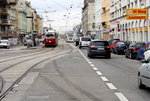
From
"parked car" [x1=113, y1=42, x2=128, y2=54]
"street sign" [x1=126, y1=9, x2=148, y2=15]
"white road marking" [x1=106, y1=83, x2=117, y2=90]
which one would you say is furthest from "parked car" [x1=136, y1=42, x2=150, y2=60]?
"street sign" [x1=126, y1=9, x2=148, y2=15]

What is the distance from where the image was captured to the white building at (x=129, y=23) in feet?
171

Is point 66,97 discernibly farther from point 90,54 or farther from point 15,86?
point 90,54

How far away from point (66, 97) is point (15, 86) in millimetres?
3060

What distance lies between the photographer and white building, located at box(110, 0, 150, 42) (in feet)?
171

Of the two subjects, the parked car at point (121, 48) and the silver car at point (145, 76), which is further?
the parked car at point (121, 48)

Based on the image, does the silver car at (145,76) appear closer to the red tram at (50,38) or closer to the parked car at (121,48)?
the parked car at (121,48)

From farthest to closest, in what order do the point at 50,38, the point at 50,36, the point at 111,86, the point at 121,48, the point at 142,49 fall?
1. the point at 50,36
2. the point at 50,38
3. the point at 121,48
4. the point at 142,49
5. the point at 111,86

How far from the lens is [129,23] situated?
63844 millimetres

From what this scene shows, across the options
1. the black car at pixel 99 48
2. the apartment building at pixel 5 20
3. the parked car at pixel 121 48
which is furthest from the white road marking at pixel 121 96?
the apartment building at pixel 5 20

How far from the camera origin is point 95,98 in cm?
979

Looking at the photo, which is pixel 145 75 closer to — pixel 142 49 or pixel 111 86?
pixel 111 86

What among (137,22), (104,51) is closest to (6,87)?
(104,51)

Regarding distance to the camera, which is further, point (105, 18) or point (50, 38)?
point (105, 18)

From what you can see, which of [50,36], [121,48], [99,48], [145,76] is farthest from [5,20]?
[145,76]
